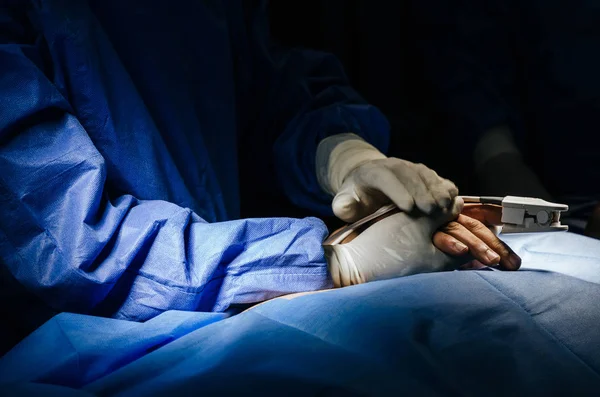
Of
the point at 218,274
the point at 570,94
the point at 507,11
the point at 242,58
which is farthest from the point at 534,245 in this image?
the point at 507,11

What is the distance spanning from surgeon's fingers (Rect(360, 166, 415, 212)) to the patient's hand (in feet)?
0.33

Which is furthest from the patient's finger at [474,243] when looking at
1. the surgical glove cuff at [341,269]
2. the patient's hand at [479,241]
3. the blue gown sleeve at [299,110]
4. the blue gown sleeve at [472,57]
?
the blue gown sleeve at [472,57]

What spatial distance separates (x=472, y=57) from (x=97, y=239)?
1.83 metres

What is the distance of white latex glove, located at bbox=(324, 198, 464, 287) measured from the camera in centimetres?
126

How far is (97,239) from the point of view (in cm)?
107

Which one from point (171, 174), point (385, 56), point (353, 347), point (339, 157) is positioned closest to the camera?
point (353, 347)

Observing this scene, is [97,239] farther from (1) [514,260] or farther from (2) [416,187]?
(1) [514,260]

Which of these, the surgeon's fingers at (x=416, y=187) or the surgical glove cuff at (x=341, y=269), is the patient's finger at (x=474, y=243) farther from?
the surgical glove cuff at (x=341, y=269)

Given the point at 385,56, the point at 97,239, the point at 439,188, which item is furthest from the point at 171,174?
the point at 385,56

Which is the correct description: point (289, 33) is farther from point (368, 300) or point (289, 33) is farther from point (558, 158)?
point (368, 300)

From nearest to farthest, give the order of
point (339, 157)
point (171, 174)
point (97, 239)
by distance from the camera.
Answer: point (97, 239), point (171, 174), point (339, 157)

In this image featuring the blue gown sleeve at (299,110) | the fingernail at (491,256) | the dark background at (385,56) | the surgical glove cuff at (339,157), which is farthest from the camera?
the dark background at (385,56)

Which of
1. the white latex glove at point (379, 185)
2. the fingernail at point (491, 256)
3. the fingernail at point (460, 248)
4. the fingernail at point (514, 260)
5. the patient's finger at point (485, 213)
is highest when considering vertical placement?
the white latex glove at point (379, 185)

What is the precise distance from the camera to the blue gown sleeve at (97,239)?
1060 mm
